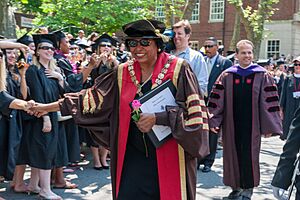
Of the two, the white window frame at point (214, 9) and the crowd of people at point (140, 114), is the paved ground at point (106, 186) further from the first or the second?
the white window frame at point (214, 9)

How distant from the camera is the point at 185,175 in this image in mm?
3609

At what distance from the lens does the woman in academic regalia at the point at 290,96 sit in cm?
1120

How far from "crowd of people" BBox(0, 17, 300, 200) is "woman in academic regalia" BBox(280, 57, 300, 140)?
0.09ft

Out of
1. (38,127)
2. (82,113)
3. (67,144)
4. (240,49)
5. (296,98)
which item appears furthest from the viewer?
(296,98)

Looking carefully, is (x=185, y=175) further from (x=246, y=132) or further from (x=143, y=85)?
(x=246, y=132)

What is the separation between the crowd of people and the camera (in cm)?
355

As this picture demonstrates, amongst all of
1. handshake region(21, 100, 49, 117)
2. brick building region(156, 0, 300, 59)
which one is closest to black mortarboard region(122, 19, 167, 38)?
handshake region(21, 100, 49, 117)

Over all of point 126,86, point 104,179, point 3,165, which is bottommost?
point 104,179

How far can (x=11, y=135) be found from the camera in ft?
19.6

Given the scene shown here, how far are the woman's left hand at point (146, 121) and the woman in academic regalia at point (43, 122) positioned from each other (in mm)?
2675

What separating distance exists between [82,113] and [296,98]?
28.2 ft

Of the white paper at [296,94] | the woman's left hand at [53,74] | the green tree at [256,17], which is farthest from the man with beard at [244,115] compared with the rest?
the green tree at [256,17]

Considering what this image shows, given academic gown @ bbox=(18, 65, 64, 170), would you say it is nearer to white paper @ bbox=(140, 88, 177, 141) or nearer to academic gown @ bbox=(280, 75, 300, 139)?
white paper @ bbox=(140, 88, 177, 141)

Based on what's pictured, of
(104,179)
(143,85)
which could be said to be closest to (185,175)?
(143,85)
